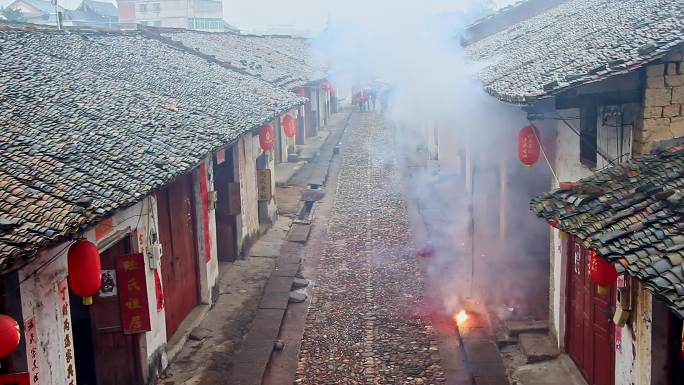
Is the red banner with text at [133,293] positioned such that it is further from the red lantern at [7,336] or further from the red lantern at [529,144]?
the red lantern at [529,144]

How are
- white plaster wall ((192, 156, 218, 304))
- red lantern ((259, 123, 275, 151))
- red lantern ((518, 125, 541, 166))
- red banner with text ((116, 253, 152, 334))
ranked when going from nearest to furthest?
red banner with text ((116, 253, 152, 334)) → red lantern ((518, 125, 541, 166)) → white plaster wall ((192, 156, 218, 304)) → red lantern ((259, 123, 275, 151))

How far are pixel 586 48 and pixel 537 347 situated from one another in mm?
4984

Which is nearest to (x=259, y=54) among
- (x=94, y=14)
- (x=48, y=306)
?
(x=48, y=306)

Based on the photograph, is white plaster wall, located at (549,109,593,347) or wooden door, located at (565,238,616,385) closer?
wooden door, located at (565,238,616,385)

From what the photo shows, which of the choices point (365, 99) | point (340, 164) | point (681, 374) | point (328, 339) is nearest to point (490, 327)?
point (328, 339)

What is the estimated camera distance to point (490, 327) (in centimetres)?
1223

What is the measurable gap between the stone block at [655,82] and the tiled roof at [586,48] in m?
0.37

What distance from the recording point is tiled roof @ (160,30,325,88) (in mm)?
26453

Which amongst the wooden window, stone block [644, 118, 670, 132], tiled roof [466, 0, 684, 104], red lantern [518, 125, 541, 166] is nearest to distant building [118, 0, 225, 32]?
tiled roof [466, 0, 684, 104]

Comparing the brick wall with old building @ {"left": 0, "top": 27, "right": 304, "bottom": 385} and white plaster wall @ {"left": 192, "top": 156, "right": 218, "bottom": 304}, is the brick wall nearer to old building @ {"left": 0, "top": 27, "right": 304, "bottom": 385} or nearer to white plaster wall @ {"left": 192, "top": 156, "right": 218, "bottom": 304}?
old building @ {"left": 0, "top": 27, "right": 304, "bottom": 385}

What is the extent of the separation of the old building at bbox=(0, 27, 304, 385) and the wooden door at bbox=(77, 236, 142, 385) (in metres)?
0.02

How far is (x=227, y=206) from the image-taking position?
16.6 metres

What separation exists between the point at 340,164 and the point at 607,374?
73.9ft

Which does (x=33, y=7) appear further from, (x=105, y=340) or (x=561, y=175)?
(x=561, y=175)
